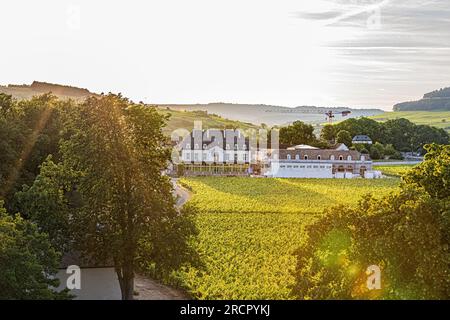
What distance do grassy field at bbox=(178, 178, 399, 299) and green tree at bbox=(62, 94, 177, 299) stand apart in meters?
3.20

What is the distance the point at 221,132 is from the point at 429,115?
12465 centimetres

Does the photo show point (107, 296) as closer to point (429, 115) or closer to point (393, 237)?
point (393, 237)

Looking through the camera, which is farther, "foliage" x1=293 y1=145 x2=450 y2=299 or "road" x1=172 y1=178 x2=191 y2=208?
"road" x1=172 y1=178 x2=191 y2=208

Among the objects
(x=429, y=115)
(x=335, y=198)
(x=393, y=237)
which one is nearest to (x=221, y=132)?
(x=335, y=198)

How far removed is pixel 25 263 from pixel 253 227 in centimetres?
2522

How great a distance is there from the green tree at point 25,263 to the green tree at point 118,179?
6.74 feet

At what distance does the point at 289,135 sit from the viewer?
98.3m

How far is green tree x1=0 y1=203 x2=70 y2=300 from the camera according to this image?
15.4 meters

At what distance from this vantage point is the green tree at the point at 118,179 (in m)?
19.7

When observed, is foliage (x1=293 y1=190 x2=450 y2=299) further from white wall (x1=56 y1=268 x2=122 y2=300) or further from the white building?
the white building

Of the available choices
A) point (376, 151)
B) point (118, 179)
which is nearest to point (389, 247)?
point (118, 179)

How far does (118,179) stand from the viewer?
20.0m

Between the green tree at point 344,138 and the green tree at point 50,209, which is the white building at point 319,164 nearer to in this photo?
the green tree at point 344,138

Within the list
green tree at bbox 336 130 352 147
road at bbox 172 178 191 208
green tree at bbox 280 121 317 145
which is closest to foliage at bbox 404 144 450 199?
road at bbox 172 178 191 208
